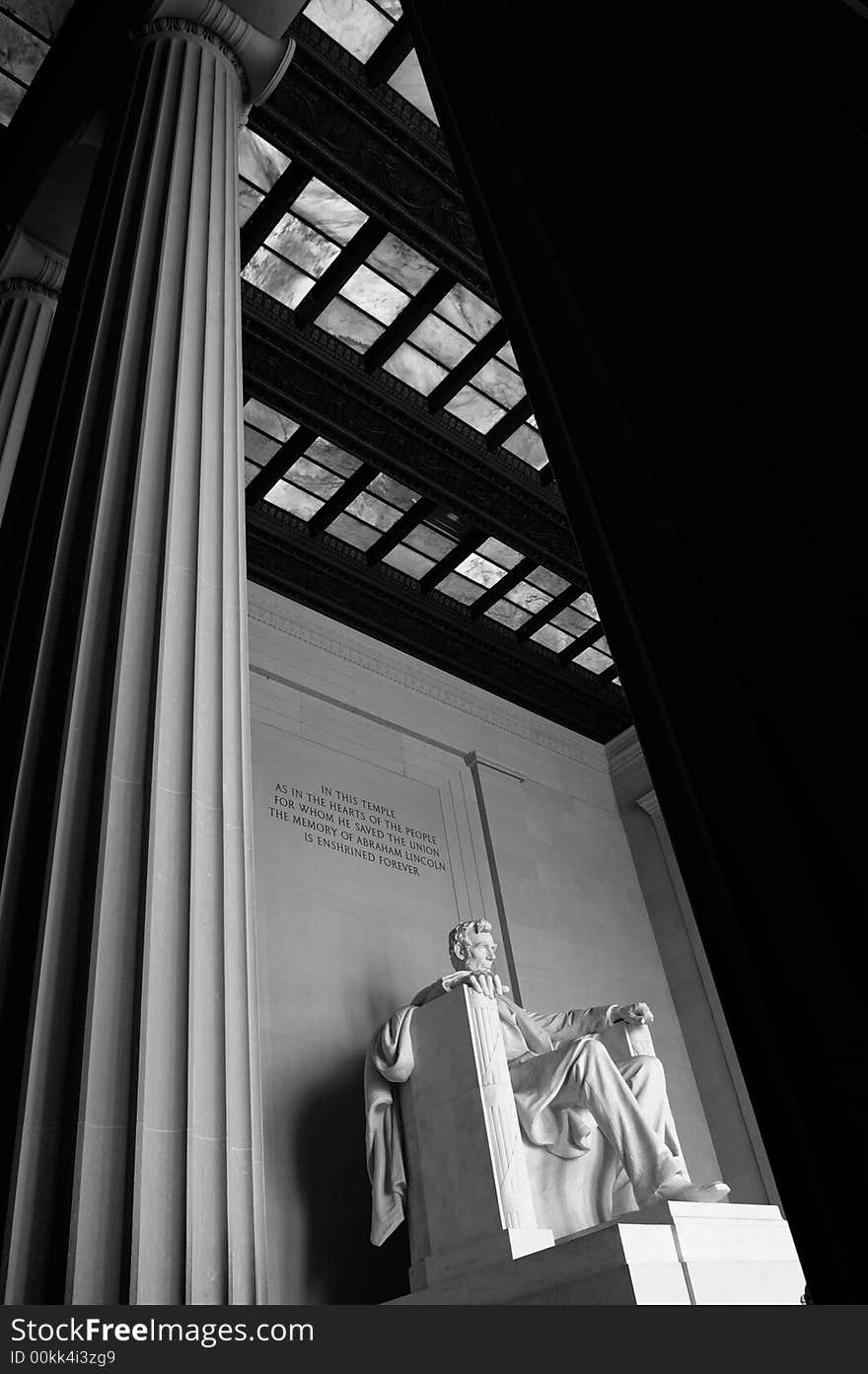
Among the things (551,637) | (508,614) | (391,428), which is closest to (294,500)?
(391,428)

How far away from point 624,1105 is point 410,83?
823cm

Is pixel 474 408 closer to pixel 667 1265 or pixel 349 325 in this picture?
pixel 349 325

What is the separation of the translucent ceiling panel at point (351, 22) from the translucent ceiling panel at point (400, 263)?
5.11 ft

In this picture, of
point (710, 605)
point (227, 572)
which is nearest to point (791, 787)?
point (710, 605)

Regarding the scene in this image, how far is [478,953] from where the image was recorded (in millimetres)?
8445

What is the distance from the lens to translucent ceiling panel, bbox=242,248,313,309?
9.63 m

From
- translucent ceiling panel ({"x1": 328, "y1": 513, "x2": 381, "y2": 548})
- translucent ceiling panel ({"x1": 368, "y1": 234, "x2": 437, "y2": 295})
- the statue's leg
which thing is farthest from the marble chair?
translucent ceiling panel ({"x1": 368, "y1": 234, "x2": 437, "y2": 295})

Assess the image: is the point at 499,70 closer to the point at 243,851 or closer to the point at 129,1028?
the point at 243,851

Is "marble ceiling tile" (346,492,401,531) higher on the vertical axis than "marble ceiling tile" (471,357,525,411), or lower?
higher

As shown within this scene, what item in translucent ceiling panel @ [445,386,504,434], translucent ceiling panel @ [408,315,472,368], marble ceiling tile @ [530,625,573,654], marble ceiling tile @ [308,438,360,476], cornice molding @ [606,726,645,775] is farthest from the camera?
cornice molding @ [606,726,645,775]

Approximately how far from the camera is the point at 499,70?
8.51 ft

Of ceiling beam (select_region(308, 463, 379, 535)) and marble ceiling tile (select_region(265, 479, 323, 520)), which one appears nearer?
ceiling beam (select_region(308, 463, 379, 535))
